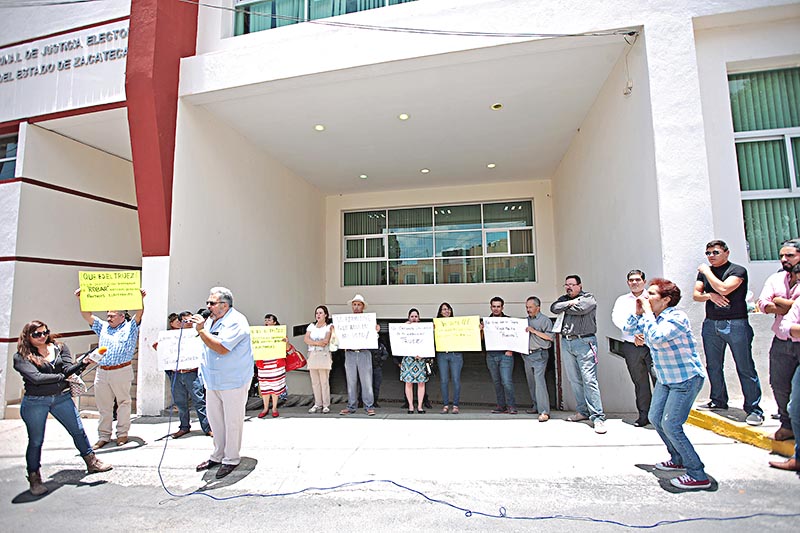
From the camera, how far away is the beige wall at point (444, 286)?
11.9 metres

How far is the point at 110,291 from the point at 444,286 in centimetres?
850

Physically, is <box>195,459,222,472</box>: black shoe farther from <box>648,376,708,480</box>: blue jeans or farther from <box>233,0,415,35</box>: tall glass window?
<box>233,0,415,35</box>: tall glass window

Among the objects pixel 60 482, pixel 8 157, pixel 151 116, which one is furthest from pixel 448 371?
pixel 8 157

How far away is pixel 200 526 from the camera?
11.2 feet

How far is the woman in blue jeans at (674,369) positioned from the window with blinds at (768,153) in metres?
3.06

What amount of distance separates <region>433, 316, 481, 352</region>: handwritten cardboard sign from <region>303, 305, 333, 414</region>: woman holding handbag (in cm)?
172

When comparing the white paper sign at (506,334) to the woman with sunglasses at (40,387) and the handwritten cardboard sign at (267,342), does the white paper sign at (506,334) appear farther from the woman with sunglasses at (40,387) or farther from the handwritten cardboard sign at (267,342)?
the woman with sunglasses at (40,387)

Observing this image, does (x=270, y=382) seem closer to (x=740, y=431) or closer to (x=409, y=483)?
(x=409, y=483)

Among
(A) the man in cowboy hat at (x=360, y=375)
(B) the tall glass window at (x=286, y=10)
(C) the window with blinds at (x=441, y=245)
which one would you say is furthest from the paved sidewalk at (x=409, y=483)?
(C) the window with blinds at (x=441, y=245)

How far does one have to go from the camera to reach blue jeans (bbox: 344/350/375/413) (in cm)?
678

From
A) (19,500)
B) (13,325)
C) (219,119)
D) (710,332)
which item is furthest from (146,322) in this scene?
(710,332)

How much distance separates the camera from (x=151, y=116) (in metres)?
7.09

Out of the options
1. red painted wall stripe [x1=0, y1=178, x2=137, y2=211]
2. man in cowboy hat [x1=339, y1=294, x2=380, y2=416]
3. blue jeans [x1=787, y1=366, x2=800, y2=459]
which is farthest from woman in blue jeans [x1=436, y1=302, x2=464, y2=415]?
red painted wall stripe [x1=0, y1=178, x2=137, y2=211]

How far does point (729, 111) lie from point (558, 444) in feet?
16.0
